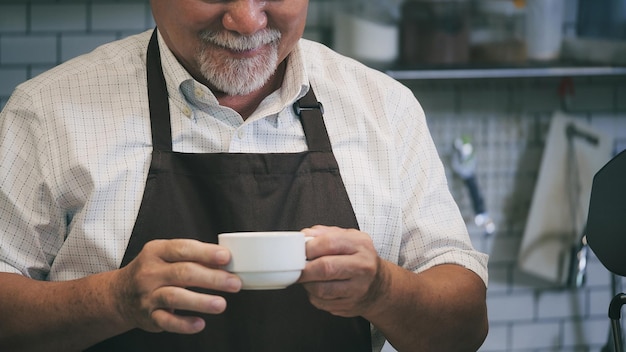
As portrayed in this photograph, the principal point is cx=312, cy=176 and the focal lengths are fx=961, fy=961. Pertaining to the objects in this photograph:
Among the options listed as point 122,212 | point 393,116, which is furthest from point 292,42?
point 122,212

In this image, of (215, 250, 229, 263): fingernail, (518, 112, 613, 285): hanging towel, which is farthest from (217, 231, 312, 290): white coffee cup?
(518, 112, 613, 285): hanging towel

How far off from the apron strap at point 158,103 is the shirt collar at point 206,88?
0.02m

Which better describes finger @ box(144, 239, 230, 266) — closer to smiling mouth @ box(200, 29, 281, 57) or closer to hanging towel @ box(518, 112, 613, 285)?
smiling mouth @ box(200, 29, 281, 57)

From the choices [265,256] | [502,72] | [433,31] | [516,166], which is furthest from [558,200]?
[265,256]

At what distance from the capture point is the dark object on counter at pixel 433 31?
121 inches

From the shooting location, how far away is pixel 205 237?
73.3 inches

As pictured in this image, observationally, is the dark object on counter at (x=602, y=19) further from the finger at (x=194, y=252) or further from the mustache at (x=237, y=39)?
the finger at (x=194, y=252)

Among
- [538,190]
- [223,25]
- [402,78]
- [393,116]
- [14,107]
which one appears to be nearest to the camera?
[223,25]

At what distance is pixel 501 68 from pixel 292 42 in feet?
4.43

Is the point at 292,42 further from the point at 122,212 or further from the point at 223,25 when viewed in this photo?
the point at 122,212

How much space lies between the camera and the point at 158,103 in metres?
1.96

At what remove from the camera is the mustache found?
1820 millimetres

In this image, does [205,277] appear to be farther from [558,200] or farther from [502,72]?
[558,200]

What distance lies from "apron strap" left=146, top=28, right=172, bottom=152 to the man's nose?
24 cm
